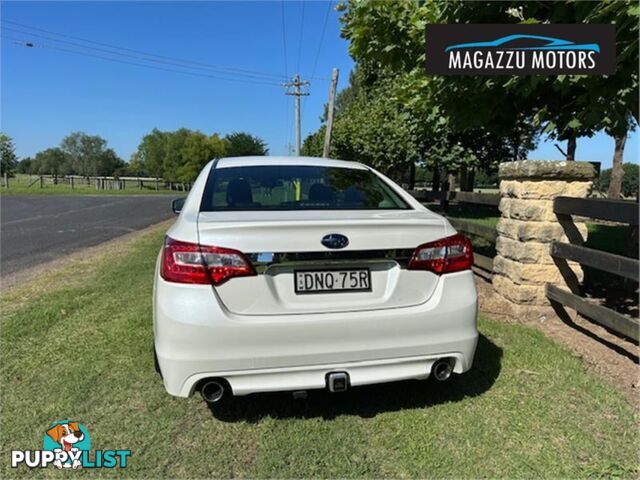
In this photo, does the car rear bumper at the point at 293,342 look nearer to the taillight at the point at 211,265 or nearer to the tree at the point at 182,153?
the taillight at the point at 211,265

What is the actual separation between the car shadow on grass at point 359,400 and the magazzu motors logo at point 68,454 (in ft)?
2.04

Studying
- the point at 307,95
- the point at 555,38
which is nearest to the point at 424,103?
the point at 555,38

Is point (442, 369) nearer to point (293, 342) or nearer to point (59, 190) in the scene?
point (293, 342)

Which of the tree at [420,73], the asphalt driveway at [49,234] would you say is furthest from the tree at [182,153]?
the tree at [420,73]

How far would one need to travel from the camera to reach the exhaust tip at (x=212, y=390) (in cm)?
255

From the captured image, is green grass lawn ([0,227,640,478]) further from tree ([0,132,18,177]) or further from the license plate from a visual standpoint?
tree ([0,132,18,177])

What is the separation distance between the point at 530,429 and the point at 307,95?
42.2m

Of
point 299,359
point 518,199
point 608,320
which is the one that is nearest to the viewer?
point 299,359

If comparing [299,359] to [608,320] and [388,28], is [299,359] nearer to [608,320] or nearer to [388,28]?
[608,320]

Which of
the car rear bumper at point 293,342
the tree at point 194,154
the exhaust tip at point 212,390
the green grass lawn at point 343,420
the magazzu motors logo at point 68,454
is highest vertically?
the tree at point 194,154

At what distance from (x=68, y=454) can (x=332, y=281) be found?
169 cm

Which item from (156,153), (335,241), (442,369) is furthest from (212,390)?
(156,153)

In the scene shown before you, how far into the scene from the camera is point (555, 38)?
15.0 ft

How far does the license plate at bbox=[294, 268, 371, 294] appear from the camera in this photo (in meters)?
2.56
